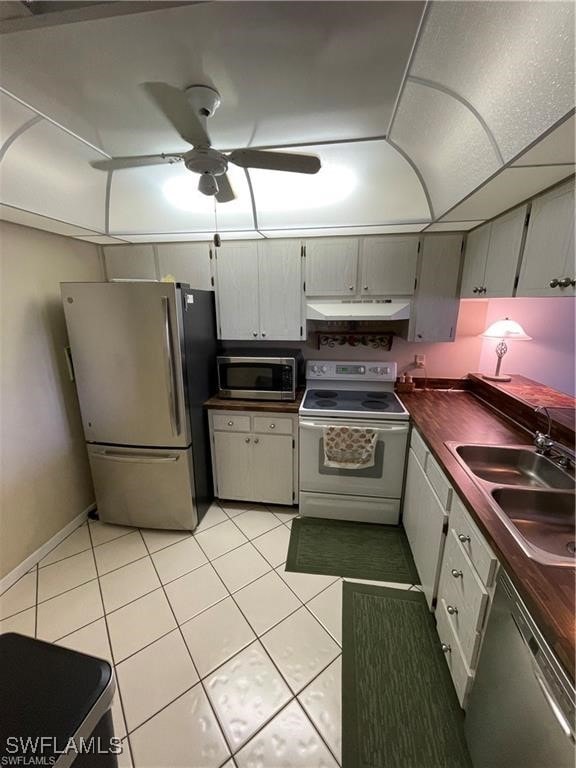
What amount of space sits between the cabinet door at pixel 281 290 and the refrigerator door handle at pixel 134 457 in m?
1.23

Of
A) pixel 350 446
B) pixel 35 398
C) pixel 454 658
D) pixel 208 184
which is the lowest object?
pixel 454 658

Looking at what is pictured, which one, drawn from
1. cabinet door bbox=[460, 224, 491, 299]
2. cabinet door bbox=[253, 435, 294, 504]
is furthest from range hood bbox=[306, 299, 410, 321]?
cabinet door bbox=[253, 435, 294, 504]

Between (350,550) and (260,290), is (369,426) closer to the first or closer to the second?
(350,550)

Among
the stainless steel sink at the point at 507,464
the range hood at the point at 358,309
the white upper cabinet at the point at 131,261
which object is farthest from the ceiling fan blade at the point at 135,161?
the stainless steel sink at the point at 507,464

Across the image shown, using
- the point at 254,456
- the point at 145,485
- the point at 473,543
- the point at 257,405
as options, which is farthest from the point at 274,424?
the point at 473,543

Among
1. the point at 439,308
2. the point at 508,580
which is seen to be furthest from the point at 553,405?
the point at 508,580

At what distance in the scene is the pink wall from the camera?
6.41 feet

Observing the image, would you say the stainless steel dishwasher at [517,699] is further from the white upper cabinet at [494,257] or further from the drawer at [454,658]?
the white upper cabinet at [494,257]

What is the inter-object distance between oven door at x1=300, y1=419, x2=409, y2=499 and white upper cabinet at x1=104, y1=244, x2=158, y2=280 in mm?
1839

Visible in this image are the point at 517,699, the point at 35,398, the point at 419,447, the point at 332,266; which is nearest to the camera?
the point at 517,699

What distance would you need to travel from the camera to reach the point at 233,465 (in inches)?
100

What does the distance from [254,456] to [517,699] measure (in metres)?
1.88

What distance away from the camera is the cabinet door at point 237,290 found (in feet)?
8.07

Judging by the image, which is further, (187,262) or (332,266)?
(187,262)
